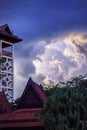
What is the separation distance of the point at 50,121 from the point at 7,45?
32.6 metres

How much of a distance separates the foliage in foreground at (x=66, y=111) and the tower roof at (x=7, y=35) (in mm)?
27510

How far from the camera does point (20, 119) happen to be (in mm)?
28578

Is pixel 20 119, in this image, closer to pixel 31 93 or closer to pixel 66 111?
pixel 31 93

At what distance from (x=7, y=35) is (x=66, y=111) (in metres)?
29.7

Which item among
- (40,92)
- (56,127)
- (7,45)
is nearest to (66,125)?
(56,127)

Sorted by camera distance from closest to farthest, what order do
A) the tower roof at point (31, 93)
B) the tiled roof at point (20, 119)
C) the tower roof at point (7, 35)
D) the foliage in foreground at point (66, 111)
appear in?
the foliage in foreground at point (66, 111) → the tiled roof at point (20, 119) → the tower roof at point (31, 93) → the tower roof at point (7, 35)

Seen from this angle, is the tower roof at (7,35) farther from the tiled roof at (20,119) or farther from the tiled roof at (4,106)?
the tiled roof at (20,119)

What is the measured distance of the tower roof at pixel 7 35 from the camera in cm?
4969

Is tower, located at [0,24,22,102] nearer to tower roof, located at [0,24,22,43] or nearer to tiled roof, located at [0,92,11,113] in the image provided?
tower roof, located at [0,24,22,43]

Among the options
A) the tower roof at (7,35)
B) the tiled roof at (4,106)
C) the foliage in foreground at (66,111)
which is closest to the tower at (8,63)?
the tower roof at (7,35)

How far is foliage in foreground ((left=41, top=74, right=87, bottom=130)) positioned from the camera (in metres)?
22.1

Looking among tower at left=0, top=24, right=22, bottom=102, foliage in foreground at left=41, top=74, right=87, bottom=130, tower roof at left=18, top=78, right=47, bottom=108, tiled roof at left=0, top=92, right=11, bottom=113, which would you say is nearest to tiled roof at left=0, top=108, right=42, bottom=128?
tower roof at left=18, top=78, right=47, bottom=108

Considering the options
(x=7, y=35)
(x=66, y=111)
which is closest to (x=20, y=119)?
(x=66, y=111)

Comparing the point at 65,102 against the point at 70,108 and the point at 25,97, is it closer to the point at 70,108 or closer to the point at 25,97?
the point at 70,108
